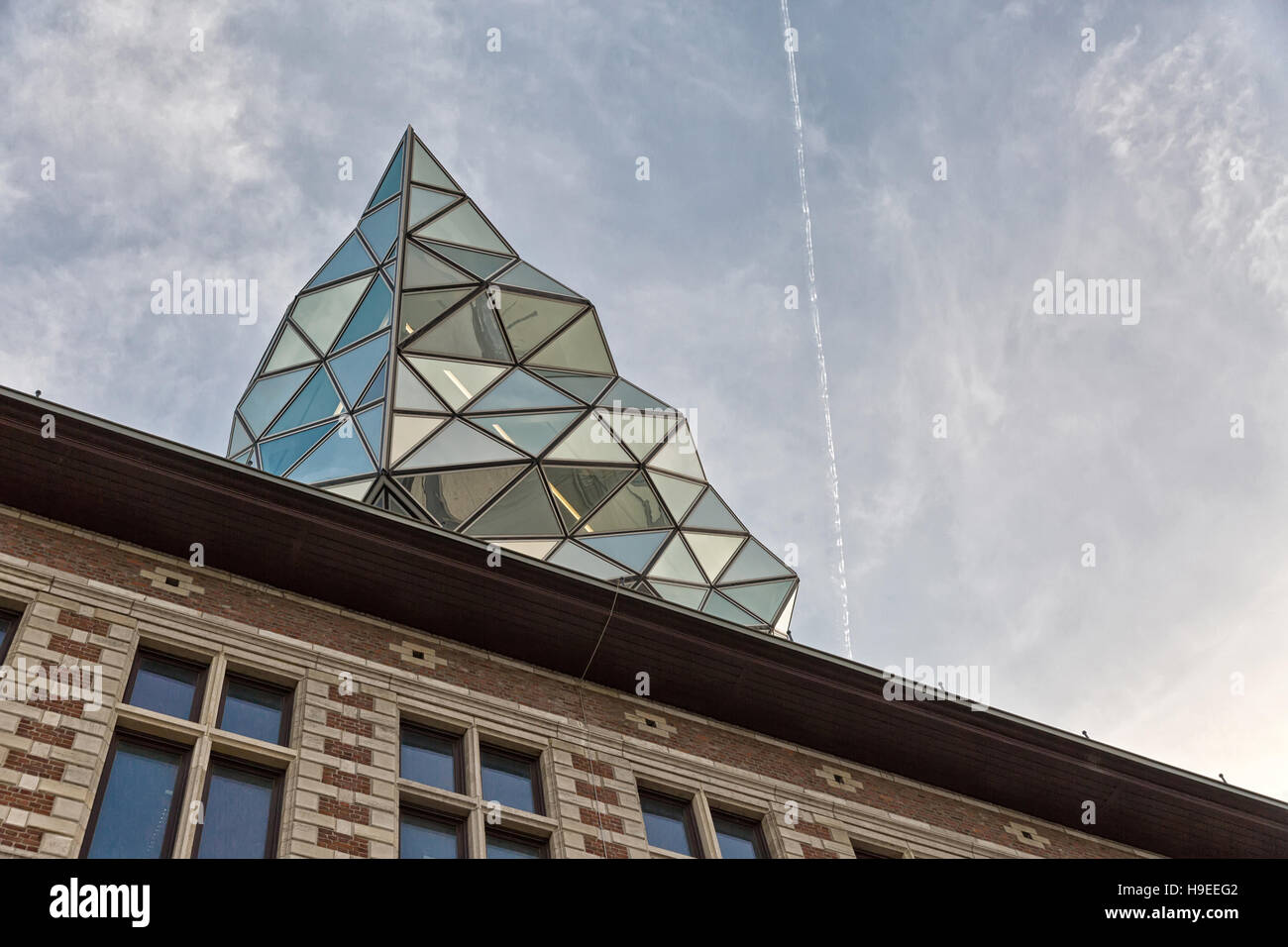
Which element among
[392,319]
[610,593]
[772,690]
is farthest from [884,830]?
[392,319]

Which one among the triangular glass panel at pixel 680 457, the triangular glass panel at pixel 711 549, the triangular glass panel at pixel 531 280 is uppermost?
the triangular glass panel at pixel 531 280

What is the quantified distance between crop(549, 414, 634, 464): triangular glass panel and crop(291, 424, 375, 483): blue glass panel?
4.17 metres

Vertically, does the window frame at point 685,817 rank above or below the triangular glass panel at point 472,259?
below

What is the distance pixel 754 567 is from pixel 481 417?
9152mm

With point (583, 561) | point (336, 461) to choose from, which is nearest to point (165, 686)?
point (336, 461)

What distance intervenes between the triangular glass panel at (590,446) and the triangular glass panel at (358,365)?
441cm

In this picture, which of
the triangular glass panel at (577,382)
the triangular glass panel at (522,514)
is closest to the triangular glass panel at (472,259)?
the triangular glass panel at (577,382)

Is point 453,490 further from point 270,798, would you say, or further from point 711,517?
point 270,798

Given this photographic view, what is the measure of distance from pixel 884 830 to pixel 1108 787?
176 inches

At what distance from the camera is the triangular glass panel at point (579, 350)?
32.5 m

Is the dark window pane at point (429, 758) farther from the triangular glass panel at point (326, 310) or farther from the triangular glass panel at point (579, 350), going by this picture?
the triangular glass panel at point (326, 310)

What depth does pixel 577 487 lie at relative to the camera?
29.3 m
